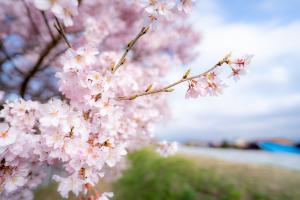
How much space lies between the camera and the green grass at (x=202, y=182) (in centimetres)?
728

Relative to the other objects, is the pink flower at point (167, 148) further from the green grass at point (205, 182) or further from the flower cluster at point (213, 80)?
the green grass at point (205, 182)

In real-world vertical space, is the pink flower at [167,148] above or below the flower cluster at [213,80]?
below

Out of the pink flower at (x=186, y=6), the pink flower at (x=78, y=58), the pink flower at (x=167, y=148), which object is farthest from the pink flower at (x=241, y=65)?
the pink flower at (x=167, y=148)

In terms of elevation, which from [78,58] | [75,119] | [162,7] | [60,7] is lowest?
[75,119]

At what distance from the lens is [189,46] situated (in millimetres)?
9711

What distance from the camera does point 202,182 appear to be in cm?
833

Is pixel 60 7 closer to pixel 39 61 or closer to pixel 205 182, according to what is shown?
pixel 39 61

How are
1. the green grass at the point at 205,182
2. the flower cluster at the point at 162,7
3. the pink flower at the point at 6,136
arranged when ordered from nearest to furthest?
the pink flower at the point at 6,136 → the flower cluster at the point at 162,7 → the green grass at the point at 205,182

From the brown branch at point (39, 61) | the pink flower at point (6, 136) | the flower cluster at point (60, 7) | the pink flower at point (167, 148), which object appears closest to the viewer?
the flower cluster at point (60, 7)

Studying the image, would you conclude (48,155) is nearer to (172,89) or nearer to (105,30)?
(172,89)

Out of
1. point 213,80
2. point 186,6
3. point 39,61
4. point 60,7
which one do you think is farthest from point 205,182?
point 60,7

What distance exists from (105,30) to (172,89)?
2718 mm

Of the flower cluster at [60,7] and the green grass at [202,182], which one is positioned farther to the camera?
the green grass at [202,182]

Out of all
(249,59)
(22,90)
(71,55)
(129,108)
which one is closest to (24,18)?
(22,90)
